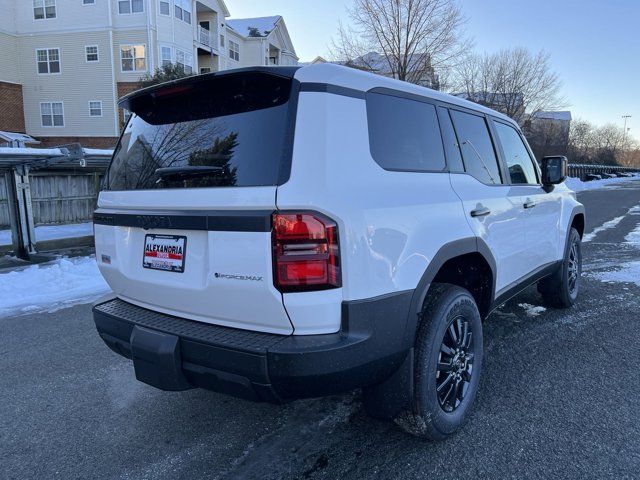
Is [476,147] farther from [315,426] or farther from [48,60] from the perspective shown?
[48,60]

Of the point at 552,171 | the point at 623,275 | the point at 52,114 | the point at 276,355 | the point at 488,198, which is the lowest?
the point at 623,275

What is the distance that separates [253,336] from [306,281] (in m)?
0.38

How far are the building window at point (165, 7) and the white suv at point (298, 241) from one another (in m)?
27.7

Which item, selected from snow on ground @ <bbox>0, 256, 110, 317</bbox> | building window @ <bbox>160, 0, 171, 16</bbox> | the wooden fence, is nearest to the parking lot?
snow on ground @ <bbox>0, 256, 110, 317</bbox>

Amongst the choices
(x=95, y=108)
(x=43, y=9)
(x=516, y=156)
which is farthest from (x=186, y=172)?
(x=43, y=9)

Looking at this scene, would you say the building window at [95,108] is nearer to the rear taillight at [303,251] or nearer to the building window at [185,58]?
the building window at [185,58]

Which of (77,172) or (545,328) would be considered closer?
(545,328)

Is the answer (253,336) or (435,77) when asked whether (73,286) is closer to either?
(253,336)

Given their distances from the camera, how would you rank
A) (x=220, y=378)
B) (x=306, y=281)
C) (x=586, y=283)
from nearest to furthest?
1. (x=306, y=281)
2. (x=220, y=378)
3. (x=586, y=283)

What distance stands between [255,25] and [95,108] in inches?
654

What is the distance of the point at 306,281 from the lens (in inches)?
82.6

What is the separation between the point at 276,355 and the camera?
206 cm

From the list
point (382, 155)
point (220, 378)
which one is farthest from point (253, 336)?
point (382, 155)

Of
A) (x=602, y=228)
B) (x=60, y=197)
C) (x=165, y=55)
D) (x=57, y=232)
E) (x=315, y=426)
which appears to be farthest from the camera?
(x=165, y=55)
